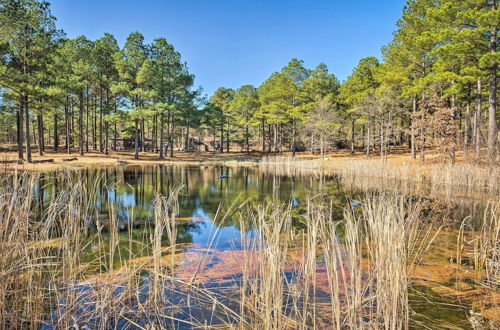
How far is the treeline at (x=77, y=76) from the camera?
65.8 ft

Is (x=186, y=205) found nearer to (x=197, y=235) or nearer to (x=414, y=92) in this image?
(x=197, y=235)

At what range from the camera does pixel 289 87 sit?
42.1m

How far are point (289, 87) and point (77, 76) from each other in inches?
1015

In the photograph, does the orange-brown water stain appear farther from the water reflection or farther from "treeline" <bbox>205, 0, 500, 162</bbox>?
"treeline" <bbox>205, 0, 500, 162</bbox>

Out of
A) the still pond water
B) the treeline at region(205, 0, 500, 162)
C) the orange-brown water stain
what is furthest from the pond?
the treeline at region(205, 0, 500, 162)

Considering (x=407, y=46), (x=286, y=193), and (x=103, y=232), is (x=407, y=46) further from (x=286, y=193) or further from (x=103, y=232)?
(x=103, y=232)

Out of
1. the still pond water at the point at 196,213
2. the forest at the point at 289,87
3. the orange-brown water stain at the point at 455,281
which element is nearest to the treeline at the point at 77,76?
the forest at the point at 289,87

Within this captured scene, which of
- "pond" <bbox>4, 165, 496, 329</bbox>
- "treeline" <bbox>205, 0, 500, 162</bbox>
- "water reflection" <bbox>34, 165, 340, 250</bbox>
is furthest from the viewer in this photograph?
"treeline" <bbox>205, 0, 500, 162</bbox>

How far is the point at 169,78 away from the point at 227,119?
1701cm

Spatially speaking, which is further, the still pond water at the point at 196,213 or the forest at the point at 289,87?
the forest at the point at 289,87

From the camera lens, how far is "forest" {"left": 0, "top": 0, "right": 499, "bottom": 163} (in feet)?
62.0

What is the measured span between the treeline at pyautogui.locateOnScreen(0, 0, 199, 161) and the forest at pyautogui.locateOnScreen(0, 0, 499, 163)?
0.31 ft

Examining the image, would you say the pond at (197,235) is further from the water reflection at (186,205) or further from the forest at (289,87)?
the forest at (289,87)

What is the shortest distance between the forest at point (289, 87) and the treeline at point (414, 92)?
0.37 feet
